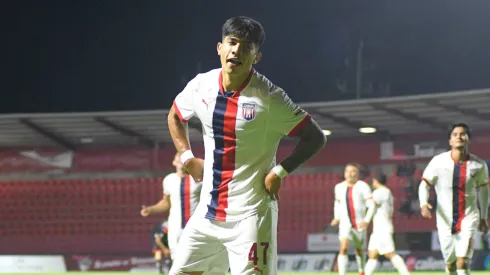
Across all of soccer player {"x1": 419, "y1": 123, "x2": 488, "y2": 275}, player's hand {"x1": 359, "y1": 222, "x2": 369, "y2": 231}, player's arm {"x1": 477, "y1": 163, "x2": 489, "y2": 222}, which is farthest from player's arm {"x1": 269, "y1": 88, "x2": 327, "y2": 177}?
player's hand {"x1": 359, "y1": 222, "x2": 369, "y2": 231}

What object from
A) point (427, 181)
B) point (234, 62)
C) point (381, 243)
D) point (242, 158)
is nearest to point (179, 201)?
point (427, 181)

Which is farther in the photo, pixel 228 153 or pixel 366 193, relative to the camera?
pixel 366 193

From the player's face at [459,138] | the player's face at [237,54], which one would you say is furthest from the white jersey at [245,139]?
the player's face at [459,138]

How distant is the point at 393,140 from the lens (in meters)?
22.4

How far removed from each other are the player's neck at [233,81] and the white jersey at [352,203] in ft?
27.6

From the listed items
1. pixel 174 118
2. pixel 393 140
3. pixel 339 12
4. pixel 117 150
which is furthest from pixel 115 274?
pixel 339 12

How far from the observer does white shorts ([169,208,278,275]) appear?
13.0ft

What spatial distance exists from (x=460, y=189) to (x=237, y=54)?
4855mm

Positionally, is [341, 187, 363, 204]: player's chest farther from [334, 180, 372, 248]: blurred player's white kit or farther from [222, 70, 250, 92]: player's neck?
[222, 70, 250, 92]: player's neck

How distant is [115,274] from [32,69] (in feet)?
63.5

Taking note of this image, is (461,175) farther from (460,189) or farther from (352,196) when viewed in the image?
(352,196)

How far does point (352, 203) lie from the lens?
1239 centimetres

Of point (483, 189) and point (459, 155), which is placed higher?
point (459, 155)

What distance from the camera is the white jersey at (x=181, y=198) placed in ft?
33.3
